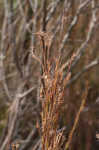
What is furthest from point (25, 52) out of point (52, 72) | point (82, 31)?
point (52, 72)

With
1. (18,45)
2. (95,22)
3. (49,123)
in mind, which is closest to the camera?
(49,123)

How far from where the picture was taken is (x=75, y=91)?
2.59m

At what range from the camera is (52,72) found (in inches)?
37.6

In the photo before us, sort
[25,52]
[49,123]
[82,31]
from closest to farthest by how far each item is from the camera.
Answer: [49,123] → [25,52] → [82,31]

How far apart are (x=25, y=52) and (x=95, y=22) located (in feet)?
2.30

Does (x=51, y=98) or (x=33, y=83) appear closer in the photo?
(x=51, y=98)

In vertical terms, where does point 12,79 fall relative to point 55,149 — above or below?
above

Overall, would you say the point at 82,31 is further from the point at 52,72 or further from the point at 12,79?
the point at 52,72

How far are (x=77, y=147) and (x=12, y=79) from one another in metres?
0.92

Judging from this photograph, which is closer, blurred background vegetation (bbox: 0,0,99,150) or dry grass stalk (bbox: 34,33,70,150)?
dry grass stalk (bbox: 34,33,70,150)

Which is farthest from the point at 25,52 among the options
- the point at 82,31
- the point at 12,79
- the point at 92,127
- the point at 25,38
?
the point at 92,127

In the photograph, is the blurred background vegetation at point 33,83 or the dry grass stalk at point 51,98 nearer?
the dry grass stalk at point 51,98

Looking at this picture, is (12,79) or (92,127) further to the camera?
(12,79)

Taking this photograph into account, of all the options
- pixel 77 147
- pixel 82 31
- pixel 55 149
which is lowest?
pixel 77 147
